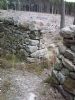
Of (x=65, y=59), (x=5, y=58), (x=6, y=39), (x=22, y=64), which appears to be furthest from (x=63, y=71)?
(x=6, y=39)

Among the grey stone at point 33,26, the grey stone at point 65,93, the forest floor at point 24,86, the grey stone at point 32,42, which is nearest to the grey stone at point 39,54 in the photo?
the grey stone at point 32,42

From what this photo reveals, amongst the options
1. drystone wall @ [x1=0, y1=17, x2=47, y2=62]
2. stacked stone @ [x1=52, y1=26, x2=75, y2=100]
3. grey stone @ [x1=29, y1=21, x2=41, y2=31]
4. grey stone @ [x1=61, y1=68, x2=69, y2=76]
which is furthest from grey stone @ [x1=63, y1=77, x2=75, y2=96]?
grey stone @ [x1=29, y1=21, x2=41, y2=31]

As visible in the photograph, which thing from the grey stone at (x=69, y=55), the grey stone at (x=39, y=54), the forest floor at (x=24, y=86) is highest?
the grey stone at (x=69, y=55)

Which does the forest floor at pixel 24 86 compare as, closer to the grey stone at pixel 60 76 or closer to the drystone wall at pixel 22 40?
the grey stone at pixel 60 76

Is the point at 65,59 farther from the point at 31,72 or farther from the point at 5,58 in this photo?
the point at 5,58

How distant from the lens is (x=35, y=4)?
29891 mm

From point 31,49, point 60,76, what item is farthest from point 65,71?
point 31,49

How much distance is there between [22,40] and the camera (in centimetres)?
785

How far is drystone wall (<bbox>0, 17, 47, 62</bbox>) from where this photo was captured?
25.3 ft

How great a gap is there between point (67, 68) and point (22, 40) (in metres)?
3.08

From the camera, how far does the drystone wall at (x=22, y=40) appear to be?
25.3 ft

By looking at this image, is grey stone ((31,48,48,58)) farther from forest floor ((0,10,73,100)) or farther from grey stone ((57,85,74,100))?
grey stone ((57,85,74,100))

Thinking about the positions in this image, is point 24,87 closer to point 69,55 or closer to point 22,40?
point 69,55

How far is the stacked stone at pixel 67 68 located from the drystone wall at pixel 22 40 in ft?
7.59
